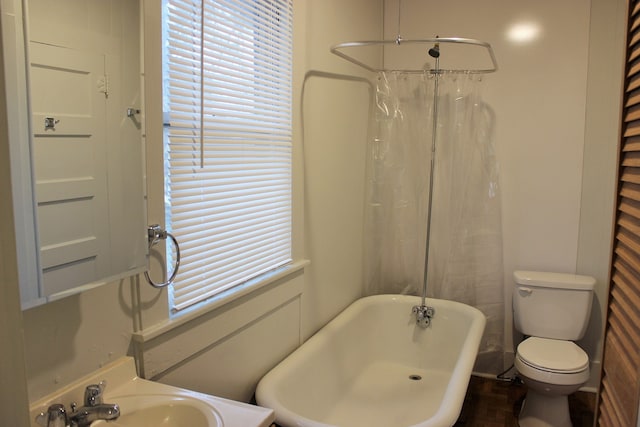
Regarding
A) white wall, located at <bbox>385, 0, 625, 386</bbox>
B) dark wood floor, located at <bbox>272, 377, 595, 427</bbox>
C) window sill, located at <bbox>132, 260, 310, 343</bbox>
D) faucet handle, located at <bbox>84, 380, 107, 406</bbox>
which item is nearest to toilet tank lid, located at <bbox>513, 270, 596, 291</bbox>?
white wall, located at <bbox>385, 0, 625, 386</bbox>

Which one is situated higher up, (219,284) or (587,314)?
(219,284)

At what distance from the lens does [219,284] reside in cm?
186

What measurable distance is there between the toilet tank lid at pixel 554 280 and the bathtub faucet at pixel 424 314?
0.56 metres

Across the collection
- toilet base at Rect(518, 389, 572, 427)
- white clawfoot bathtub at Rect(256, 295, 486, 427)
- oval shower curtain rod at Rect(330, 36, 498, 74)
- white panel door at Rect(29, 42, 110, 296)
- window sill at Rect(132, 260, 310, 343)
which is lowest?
toilet base at Rect(518, 389, 572, 427)

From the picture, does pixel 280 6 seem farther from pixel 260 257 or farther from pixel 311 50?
pixel 260 257

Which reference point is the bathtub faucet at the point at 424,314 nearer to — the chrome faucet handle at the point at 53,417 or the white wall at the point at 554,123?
the white wall at the point at 554,123

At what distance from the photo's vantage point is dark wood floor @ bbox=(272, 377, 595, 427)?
2.87 meters

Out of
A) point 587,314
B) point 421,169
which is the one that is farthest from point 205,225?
point 587,314

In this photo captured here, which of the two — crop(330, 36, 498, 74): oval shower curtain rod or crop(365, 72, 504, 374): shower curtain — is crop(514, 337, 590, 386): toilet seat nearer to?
crop(365, 72, 504, 374): shower curtain

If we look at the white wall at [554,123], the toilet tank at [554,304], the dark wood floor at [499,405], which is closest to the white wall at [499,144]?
the white wall at [554,123]

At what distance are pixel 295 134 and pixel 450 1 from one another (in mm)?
1671

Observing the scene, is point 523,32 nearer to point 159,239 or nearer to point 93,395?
point 159,239

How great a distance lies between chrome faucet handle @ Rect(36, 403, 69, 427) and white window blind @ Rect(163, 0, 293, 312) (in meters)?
0.51

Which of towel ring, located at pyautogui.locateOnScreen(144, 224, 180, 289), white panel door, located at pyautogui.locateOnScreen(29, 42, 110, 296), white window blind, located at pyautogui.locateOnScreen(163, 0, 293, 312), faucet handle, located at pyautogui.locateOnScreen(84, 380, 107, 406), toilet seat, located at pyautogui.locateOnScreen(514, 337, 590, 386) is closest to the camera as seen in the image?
white panel door, located at pyautogui.locateOnScreen(29, 42, 110, 296)
